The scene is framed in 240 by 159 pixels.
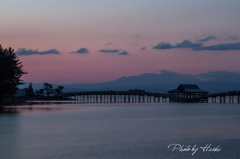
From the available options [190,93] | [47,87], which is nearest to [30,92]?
[47,87]

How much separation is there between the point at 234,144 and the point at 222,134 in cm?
501

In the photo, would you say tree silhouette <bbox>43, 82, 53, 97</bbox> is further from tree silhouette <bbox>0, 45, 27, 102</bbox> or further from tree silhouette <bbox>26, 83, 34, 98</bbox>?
tree silhouette <bbox>0, 45, 27, 102</bbox>

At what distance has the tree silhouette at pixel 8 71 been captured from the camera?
194 feet

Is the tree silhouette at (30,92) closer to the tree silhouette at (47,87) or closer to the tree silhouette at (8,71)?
the tree silhouette at (47,87)

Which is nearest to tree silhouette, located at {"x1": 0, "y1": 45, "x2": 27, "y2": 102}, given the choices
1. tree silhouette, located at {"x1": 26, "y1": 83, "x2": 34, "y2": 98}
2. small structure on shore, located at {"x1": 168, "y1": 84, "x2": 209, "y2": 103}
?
small structure on shore, located at {"x1": 168, "y1": 84, "x2": 209, "y2": 103}

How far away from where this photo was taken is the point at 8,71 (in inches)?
2363

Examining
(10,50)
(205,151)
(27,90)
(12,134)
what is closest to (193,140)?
(205,151)

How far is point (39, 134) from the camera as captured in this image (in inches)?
1044

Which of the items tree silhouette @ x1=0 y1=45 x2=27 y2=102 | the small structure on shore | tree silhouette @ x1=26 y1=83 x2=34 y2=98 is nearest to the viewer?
tree silhouette @ x1=0 y1=45 x2=27 y2=102

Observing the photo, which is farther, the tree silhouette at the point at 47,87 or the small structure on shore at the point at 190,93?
the tree silhouette at the point at 47,87

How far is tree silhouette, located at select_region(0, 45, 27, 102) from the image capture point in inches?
2329

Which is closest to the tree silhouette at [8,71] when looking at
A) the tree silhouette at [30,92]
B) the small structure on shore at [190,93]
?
the small structure on shore at [190,93]

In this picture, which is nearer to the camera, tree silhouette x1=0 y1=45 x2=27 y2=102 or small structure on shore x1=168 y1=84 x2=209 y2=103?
tree silhouette x1=0 y1=45 x2=27 y2=102

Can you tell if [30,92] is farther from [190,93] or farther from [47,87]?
[190,93]
